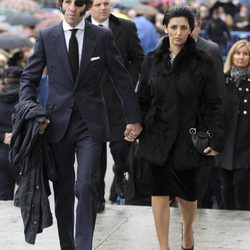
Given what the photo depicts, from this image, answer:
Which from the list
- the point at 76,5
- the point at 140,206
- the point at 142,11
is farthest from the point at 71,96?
the point at 142,11

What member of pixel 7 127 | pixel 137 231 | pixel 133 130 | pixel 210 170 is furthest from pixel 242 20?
pixel 133 130

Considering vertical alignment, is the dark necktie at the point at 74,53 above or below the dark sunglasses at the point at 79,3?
below

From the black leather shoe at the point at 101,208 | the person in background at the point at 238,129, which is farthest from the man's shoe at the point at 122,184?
the person in background at the point at 238,129

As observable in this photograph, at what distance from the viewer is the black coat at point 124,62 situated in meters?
8.93

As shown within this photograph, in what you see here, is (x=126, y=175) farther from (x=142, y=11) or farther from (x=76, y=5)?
(x=142, y=11)

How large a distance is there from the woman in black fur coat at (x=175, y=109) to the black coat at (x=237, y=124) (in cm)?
239

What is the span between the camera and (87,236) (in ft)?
22.0

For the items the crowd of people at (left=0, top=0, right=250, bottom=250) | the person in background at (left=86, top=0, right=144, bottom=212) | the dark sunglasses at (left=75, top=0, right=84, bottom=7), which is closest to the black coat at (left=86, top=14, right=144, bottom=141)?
the person in background at (left=86, top=0, right=144, bottom=212)

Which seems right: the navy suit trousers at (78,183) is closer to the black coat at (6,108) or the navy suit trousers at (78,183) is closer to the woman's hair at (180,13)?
the woman's hair at (180,13)

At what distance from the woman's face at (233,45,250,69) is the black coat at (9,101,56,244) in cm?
333

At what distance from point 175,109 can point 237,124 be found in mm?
2620

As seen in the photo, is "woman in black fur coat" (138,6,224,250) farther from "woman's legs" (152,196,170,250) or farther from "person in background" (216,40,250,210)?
"person in background" (216,40,250,210)

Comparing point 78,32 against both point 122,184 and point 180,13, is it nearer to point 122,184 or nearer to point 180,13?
point 180,13

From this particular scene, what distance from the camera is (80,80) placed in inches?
268
